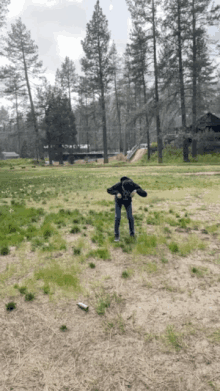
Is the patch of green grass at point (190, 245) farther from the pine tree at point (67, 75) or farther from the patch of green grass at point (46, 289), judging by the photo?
the pine tree at point (67, 75)

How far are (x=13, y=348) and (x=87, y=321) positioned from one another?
770 mm

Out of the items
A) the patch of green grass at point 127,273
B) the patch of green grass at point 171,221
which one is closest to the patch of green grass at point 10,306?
the patch of green grass at point 127,273

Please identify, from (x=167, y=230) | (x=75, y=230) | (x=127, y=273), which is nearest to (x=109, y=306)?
(x=127, y=273)

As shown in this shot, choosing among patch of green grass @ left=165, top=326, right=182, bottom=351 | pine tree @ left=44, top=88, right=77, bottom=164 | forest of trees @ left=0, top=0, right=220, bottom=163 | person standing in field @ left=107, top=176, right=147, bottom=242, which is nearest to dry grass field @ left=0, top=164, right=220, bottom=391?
patch of green grass @ left=165, top=326, right=182, bottom=351

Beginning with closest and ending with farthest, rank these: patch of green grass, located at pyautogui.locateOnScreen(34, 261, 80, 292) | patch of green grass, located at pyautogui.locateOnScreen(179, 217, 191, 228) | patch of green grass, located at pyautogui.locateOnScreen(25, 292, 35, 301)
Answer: patch of green grass, located at pyautogui.locateOnScreen(25, 292, 35, 301)
patch of green grass, located at pyautogui.locateOnScreen(34, 261, 80, 292)
patch of green grass, located at pyautogui.locateOnScreen(179, 217, 191, 228)

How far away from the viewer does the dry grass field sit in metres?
2.16

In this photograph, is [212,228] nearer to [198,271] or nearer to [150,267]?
[198,271]

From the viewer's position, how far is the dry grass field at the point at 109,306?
2.16 m

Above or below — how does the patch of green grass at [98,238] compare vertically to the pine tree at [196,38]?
below

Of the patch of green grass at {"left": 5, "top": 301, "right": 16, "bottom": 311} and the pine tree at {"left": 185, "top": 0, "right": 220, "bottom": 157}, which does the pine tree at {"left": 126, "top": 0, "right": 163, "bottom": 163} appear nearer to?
the pine tree at {"left": 185, "top": 0, "right": 220, "bottom": 157}

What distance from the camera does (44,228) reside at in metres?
5.83

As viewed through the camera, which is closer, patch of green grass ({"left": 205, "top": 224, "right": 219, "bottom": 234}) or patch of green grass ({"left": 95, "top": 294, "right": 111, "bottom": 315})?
patch of green grass ({"left": 95, "top": 294, "right": 111, "bottom": 315})

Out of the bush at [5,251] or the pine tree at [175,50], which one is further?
the pine tree at [175,50]

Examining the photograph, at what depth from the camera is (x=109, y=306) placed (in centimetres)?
309
